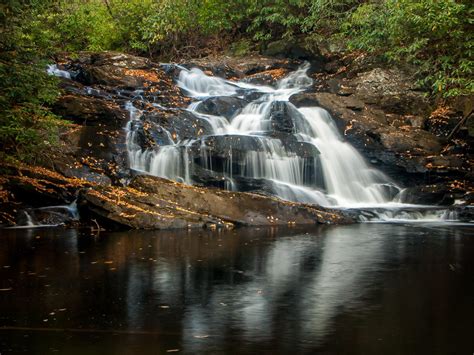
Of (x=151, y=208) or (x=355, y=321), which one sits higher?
(x=151, y=208)

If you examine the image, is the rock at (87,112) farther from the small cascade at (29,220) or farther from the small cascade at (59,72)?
the small cascade at (29,220)

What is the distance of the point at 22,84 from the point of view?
421 inches

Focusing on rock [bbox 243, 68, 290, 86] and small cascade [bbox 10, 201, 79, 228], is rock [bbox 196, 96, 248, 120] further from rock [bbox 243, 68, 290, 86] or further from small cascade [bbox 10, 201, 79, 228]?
small cascade [bbox 10, 201, 79, 228]

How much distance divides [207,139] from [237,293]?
383 inches

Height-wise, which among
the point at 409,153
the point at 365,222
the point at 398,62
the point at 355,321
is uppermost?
the point at 398,62

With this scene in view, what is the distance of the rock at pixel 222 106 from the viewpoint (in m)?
18.5

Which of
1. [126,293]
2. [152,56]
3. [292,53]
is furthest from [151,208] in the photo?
[152,56]

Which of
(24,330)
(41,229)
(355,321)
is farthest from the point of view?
(41,229)

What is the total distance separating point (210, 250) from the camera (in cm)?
926

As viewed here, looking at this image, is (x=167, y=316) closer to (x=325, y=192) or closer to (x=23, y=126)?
(x=23, y=126)

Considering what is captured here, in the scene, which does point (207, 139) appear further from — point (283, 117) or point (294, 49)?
point (294, 49)

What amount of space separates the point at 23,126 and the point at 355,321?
8153 millimetres

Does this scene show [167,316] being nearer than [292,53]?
Yes

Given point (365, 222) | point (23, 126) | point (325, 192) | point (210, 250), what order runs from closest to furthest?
1. point (210, 250)
2. point (23, 126)
3. point (365, 222)
4. point (325, 192)
